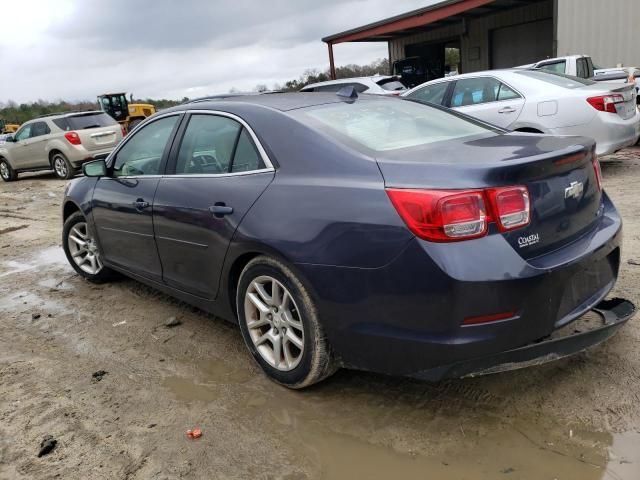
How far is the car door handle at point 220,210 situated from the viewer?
3.04 metres

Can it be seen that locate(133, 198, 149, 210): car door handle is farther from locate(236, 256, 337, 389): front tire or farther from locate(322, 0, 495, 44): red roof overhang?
locate(322, 0, 495, 44): red roof overhang

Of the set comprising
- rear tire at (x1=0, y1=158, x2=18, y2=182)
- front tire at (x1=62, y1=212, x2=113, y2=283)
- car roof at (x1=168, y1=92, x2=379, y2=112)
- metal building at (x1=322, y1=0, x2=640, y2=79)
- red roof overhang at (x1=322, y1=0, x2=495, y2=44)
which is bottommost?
rear tire at (x1=0, y1=158, x2=18, y2=182)

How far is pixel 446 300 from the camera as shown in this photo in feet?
7.39

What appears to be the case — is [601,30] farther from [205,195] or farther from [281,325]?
[281,325]

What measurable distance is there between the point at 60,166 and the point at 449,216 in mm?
13890

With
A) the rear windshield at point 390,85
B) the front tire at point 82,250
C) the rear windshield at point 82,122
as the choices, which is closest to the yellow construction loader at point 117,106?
the rear windshield at point 82,122

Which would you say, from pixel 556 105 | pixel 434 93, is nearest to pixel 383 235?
pixel 556 105

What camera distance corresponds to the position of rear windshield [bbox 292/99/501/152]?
2.88 meters

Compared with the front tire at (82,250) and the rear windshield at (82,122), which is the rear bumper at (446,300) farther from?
the rear windshield at (82,122)

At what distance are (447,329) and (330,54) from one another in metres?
26.3

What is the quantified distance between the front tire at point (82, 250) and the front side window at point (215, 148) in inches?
67.0

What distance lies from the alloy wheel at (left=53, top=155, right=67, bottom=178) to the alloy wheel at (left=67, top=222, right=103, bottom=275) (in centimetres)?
977

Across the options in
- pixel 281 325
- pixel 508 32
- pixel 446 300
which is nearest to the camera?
Result: pixel 446 300

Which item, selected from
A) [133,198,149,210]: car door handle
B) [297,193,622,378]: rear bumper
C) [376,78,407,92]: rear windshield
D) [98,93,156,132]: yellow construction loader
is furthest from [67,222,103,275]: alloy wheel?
[98,93,156,132]: yellow construction loader
